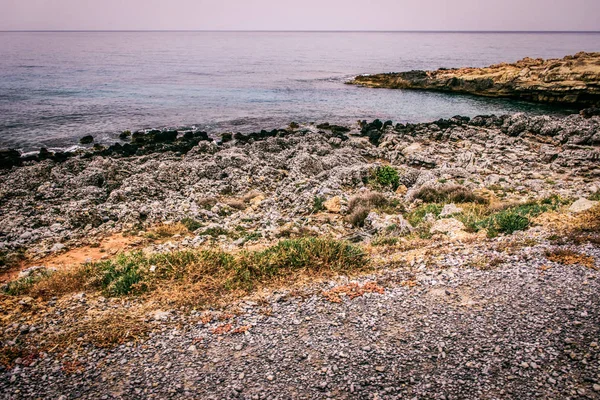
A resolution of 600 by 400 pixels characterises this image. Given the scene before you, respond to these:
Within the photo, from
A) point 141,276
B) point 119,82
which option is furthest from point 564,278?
point 119,82

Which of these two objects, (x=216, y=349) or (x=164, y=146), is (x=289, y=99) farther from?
(x=216, y=349)

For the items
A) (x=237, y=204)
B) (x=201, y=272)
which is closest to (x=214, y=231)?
(x=237, y=204)

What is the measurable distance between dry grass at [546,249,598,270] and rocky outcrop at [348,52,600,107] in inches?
1616

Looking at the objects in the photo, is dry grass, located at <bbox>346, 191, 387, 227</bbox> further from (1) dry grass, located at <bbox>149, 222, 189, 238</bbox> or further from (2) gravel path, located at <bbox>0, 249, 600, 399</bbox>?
(1) dry grass, located at <bbox>149, 222, 189, 238</bbox>

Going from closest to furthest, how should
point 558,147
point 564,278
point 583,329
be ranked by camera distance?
point 583,329, point 564,278, point 558,147

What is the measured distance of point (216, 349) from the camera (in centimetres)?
581

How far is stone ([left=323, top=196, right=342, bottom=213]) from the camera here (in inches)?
526

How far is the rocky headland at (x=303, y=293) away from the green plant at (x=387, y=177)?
53 centimetres

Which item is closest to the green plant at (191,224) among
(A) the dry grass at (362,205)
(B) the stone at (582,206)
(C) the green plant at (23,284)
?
(C) the green plant at (23,284)

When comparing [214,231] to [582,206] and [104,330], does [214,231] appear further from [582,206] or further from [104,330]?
[582,206]

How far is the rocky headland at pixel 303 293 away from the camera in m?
5.14

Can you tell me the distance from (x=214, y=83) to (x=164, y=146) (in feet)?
110

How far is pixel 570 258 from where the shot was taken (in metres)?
7.53

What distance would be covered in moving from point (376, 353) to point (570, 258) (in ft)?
17.3
